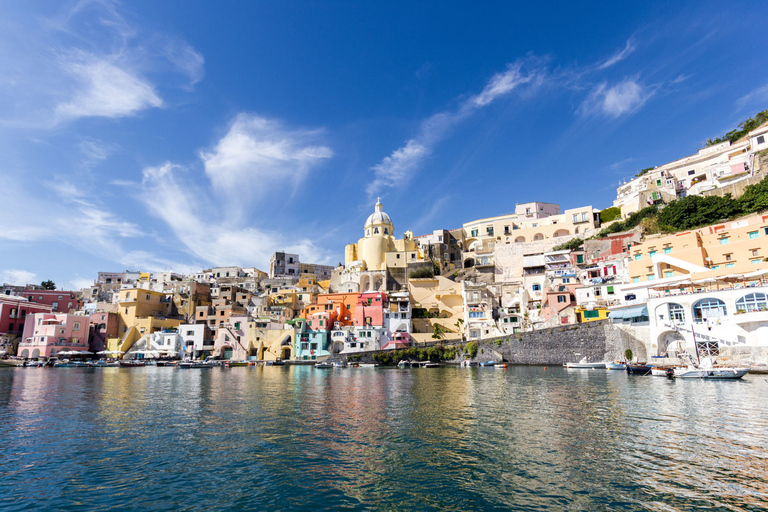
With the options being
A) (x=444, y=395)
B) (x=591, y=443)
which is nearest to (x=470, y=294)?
(x=444, y=395)

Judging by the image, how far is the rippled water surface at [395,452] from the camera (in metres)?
Result: 9.56

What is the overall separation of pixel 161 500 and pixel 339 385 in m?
22.5

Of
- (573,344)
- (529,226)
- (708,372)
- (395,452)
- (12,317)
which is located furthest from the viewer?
(529,226)

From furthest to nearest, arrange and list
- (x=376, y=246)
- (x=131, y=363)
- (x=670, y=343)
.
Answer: (x=376, y=246) < (x=131, y=363) < (x=670, y=343)

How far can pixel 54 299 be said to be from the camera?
7544 centimetres

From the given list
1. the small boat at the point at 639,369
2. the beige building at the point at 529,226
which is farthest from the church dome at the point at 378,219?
the small boat at the point at 639,369

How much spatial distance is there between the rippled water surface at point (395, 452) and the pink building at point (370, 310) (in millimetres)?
35443

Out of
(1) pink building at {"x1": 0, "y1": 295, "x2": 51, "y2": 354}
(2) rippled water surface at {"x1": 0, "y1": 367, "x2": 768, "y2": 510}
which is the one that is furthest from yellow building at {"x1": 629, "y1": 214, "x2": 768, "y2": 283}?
(1) pink building at {"x1": 0, "y1": 295, "x2": 51, "y2": 354}

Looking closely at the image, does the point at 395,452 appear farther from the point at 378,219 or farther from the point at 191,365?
the point at 378,219

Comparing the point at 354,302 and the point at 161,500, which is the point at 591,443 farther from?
the point at 354,302

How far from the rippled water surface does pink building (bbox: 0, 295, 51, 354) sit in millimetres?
50426

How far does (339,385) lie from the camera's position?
104 ft

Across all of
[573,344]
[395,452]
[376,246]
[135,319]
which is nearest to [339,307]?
[376,246]

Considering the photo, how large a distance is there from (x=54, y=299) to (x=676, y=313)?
8905 centimetres
